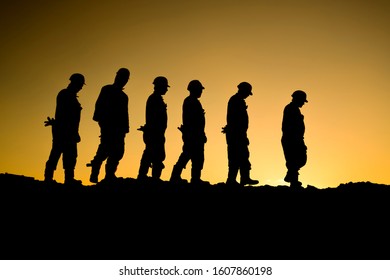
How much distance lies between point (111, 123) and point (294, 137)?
4868mm

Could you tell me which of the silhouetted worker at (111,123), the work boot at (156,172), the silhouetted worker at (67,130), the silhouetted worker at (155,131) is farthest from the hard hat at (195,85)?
the silhouetted worker at (67,130)

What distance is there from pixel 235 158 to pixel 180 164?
1421mm

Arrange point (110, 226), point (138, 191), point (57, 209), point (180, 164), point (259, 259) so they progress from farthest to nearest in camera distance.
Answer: point (180, 164) < point (138, 191) < point (57, 209) < point (110, 226) < point (259, 259)

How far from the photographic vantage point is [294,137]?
1312 centimetres

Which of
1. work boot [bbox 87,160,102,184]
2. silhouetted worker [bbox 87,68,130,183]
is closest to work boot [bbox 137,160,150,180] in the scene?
silhouetted worker [bbox 87,68,130,183]

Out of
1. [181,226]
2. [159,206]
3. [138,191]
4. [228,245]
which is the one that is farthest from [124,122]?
[228,245]

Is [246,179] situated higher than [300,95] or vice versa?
[300,95]

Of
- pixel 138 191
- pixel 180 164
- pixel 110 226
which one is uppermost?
pixel 180 164

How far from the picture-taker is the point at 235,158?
1267 centimetres

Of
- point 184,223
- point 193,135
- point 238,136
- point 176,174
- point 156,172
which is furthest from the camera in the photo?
point 238,136

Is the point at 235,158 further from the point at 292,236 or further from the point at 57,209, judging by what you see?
the point at 57,209

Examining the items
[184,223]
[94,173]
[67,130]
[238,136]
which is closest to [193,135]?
[238,136]

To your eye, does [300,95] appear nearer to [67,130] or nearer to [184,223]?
[184,223]

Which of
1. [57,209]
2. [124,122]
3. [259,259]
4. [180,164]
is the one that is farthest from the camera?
[180,164]
